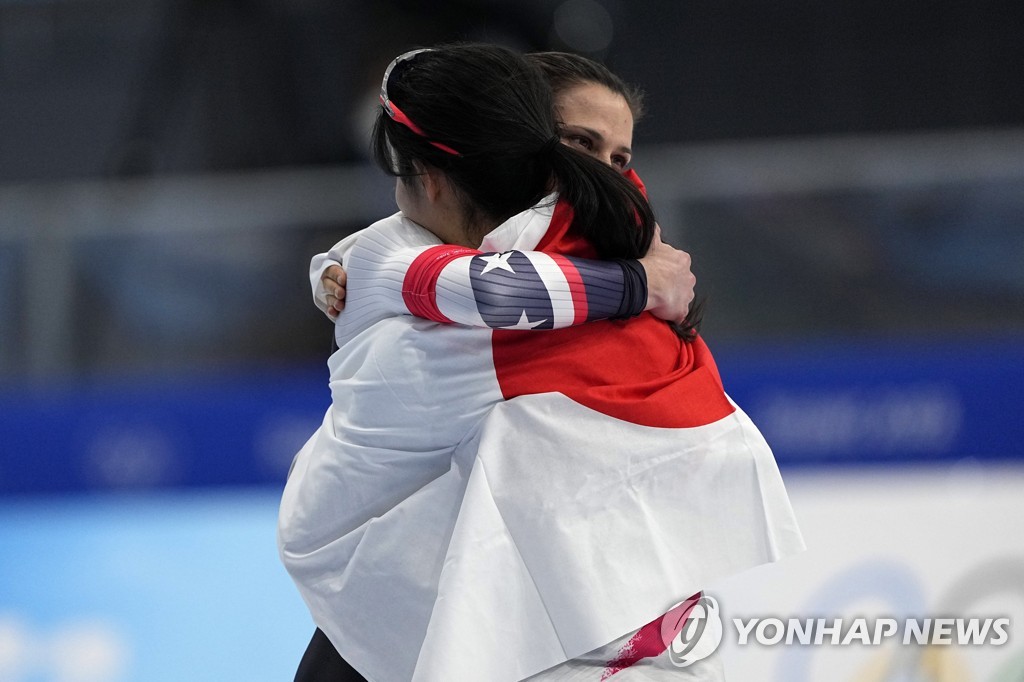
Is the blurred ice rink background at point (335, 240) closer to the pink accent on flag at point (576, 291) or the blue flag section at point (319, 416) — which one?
the blue flag section at point (319, 416)

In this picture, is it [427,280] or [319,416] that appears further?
[319,416]

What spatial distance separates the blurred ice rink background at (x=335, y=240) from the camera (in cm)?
238

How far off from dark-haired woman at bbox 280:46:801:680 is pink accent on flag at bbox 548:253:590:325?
35 mm

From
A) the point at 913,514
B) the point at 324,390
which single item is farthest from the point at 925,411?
the point at 324,390

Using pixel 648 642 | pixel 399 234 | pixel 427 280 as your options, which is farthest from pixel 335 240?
pixel 648 642

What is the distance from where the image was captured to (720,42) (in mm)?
5730

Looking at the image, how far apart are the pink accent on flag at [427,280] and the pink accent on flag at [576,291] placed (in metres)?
0.10

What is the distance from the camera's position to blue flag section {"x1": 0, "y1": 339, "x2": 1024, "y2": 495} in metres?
2.80

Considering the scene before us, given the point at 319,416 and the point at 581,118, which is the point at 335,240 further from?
the point at 581,118

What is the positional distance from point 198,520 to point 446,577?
1936 millimetres

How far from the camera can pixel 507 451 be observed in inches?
48.7

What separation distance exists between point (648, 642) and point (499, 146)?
0.55 meters

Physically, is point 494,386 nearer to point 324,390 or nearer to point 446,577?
point 446,577

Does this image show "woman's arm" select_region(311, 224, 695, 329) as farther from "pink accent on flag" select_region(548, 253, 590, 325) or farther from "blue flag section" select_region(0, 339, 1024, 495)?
"blue flag section" select_region(0, 339, 1024, 495)
